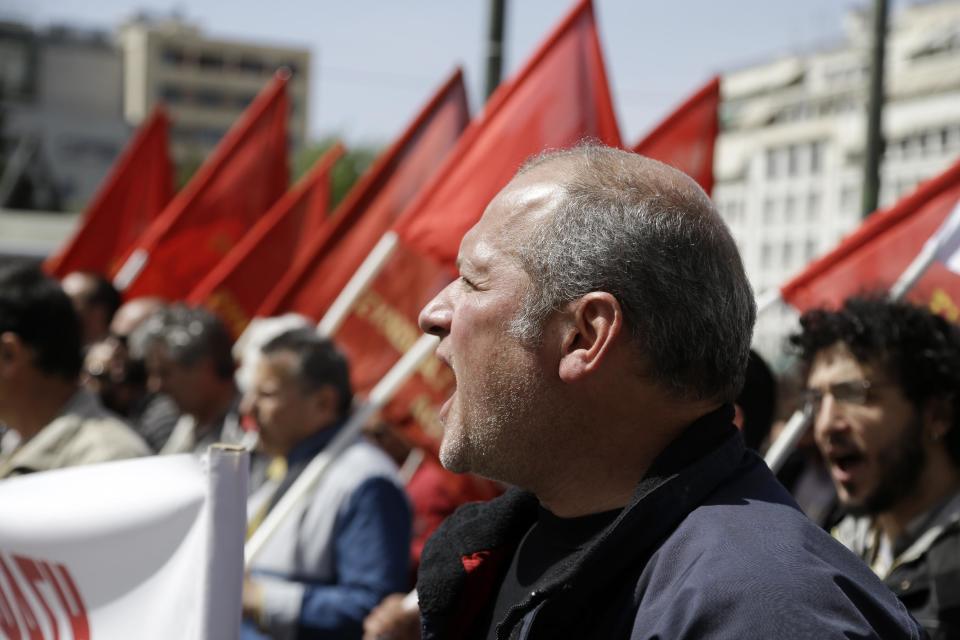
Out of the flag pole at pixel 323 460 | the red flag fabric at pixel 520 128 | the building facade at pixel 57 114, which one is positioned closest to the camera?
the flag pole at pixel 323 460

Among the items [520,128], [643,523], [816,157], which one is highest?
[520,128]

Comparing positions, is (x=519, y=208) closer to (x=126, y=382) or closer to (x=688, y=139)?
(x=688, y=139)

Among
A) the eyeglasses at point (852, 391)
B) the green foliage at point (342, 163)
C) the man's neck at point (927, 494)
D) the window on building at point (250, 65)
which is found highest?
the window on building at point (250, 65)

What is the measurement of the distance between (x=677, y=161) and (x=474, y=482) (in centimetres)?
157

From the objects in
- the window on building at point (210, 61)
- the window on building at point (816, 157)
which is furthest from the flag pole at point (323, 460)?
the window on building at point (210, 61)

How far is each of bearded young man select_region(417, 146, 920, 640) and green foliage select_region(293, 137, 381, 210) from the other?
66493 mm

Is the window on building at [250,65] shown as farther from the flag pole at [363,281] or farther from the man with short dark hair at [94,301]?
the flag pole at [363,281]

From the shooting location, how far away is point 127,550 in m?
2.24

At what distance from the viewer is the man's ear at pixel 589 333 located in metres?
1.74

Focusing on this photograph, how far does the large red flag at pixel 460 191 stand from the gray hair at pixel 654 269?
2.87 m

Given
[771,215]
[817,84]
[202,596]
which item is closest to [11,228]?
[202,596]

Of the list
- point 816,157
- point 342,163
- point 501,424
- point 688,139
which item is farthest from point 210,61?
point 501,424

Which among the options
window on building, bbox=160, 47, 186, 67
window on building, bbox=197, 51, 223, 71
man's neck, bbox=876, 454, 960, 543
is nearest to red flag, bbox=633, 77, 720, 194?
man's neck, bbox=876, 454, 960, 543

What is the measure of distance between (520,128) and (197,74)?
110337 mm
